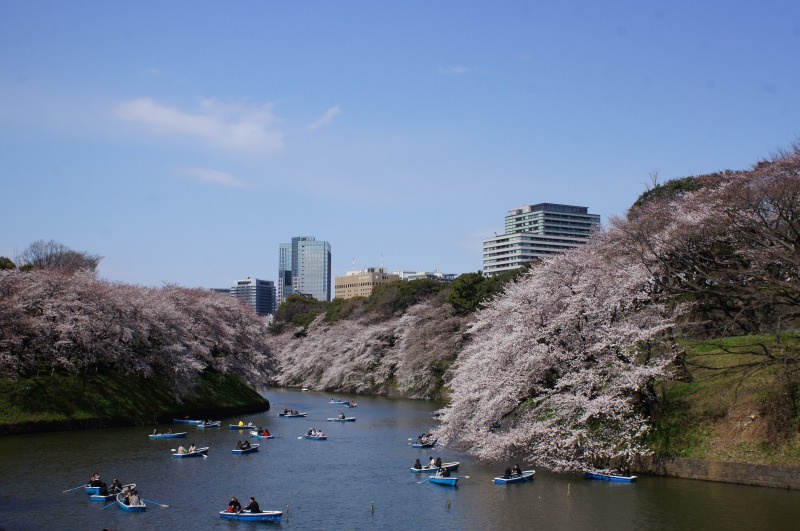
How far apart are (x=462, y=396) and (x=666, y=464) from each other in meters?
9.73

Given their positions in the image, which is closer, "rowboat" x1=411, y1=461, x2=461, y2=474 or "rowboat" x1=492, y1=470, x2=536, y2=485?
"rowboat" x1=492, y1=470, x2=536, y2=485

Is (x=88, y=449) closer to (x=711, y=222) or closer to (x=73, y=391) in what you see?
(x=73, y=391)

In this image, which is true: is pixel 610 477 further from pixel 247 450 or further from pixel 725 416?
pixel 247 450

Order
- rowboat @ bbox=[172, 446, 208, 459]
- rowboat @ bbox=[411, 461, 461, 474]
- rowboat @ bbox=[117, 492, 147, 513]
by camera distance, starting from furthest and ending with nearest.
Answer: rowboat @ bbox=[172, 446, 208, 459] → rowboat @ bbox=[411, 461, 461, 474] → rowboat @ bbox=[117, 492, 147, 513]

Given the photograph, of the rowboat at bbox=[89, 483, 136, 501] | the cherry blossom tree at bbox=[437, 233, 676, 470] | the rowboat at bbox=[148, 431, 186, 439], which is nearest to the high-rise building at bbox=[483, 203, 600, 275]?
the rowboat at bbox=[148, 431, 186, 439]

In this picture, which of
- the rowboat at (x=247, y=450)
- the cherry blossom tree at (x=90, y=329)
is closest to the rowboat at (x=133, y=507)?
the rowboat at (x=247, y=450)

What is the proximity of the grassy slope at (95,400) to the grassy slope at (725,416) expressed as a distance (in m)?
34.3

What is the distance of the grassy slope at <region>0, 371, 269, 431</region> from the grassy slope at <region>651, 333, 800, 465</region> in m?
34.3

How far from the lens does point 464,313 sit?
250 feet

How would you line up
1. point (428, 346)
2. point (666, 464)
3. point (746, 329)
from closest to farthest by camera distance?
1. point (666, 464)
2. point (746, 329)
3. point (428, 346)

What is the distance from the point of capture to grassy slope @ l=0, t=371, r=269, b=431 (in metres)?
43.5

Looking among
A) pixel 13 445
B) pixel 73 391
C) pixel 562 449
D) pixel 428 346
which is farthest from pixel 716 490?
pixel 428 346

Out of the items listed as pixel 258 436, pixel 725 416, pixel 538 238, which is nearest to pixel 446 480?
pixel 725 416

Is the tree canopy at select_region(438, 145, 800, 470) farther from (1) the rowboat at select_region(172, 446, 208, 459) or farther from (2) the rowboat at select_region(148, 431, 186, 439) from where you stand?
(2) the rowboat at select_region(148, 431, 186, 439)
